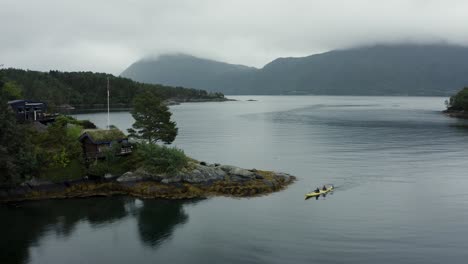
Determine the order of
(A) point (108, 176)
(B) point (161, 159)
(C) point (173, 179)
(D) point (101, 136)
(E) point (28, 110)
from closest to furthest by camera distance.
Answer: (C) point (173, 179), (B) point (161, 159), (A) point (108, 176), (D) point (101, 136), (E) point (28, 110)

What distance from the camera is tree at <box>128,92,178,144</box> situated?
223ft

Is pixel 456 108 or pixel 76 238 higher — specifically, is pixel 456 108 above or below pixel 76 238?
above

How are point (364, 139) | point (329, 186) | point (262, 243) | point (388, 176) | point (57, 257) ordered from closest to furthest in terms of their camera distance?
point (57, 257)
point (262, 243)
point (329, 186)
point (388, 176)
point (364, 139)

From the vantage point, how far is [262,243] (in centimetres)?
4028

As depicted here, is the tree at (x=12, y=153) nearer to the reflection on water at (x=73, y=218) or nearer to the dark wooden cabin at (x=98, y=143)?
the reflection on water at (x=73, y=218)

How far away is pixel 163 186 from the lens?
188ft

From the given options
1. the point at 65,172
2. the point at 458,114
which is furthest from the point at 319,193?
the point at 458,114

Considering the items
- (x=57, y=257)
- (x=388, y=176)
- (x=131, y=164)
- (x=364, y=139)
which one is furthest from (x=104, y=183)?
(x=364, y=139)

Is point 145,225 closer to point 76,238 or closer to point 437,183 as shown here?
point 76,238

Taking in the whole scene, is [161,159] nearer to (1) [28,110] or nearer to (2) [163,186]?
(2) [163,186]

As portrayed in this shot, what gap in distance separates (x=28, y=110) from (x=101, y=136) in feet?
80.6

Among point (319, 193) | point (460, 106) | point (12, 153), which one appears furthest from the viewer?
point (460, 106)

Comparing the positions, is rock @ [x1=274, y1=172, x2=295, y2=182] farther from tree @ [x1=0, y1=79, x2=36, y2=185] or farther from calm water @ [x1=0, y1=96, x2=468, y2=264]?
tree @ [x1=0, y1=79, x2=36, y2=185]

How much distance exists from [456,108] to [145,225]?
606ft
